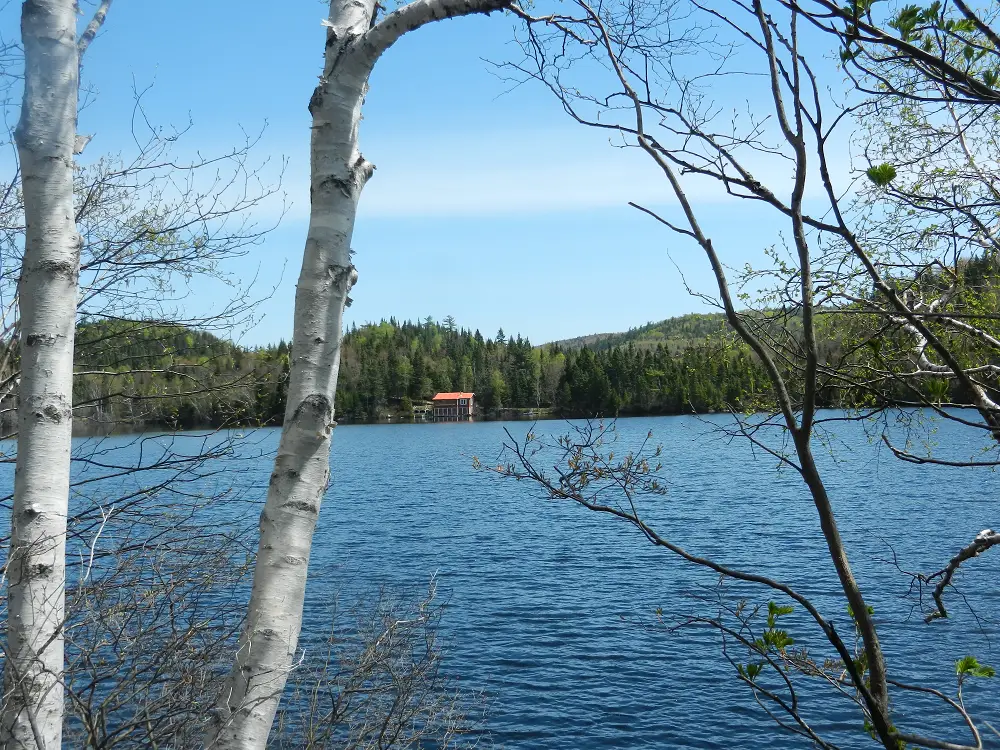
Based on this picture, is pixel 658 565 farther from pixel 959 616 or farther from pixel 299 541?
pixel 299 541

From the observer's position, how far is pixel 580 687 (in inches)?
495

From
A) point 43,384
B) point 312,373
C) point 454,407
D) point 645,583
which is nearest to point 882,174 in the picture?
point 312,373

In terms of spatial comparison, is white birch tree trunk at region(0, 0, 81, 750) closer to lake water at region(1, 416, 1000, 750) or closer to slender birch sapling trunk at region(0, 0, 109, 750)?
slender birch sapling trunk at region(0, 0, 109, 750)

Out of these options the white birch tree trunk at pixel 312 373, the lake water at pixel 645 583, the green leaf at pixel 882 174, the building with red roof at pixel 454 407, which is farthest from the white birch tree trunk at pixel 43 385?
the building with red roof at pixel 454 407

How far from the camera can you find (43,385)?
3094mm

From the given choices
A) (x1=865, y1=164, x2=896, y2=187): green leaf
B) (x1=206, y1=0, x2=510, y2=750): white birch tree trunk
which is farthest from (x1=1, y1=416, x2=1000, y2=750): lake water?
(x1=865, y1=164, x2=896, y2=187): green leaf

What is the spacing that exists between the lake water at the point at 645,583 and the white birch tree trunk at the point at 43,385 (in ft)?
7.63

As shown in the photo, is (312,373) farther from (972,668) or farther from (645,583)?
(645,583)

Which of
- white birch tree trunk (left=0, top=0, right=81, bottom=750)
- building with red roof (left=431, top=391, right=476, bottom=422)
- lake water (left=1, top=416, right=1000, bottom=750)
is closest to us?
white birch tree trunk (left=0, top=0, right=81, bottom=750)

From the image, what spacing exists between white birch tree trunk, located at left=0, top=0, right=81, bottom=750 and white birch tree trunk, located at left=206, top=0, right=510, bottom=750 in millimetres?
893

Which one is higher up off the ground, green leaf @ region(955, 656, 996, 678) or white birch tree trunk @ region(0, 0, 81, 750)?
white birch tree trunk @ region(0, 0, 81, 750)

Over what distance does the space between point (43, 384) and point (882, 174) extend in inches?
116

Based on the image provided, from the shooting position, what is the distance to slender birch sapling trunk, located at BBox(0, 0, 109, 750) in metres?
3.01

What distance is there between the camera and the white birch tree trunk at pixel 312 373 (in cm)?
254
